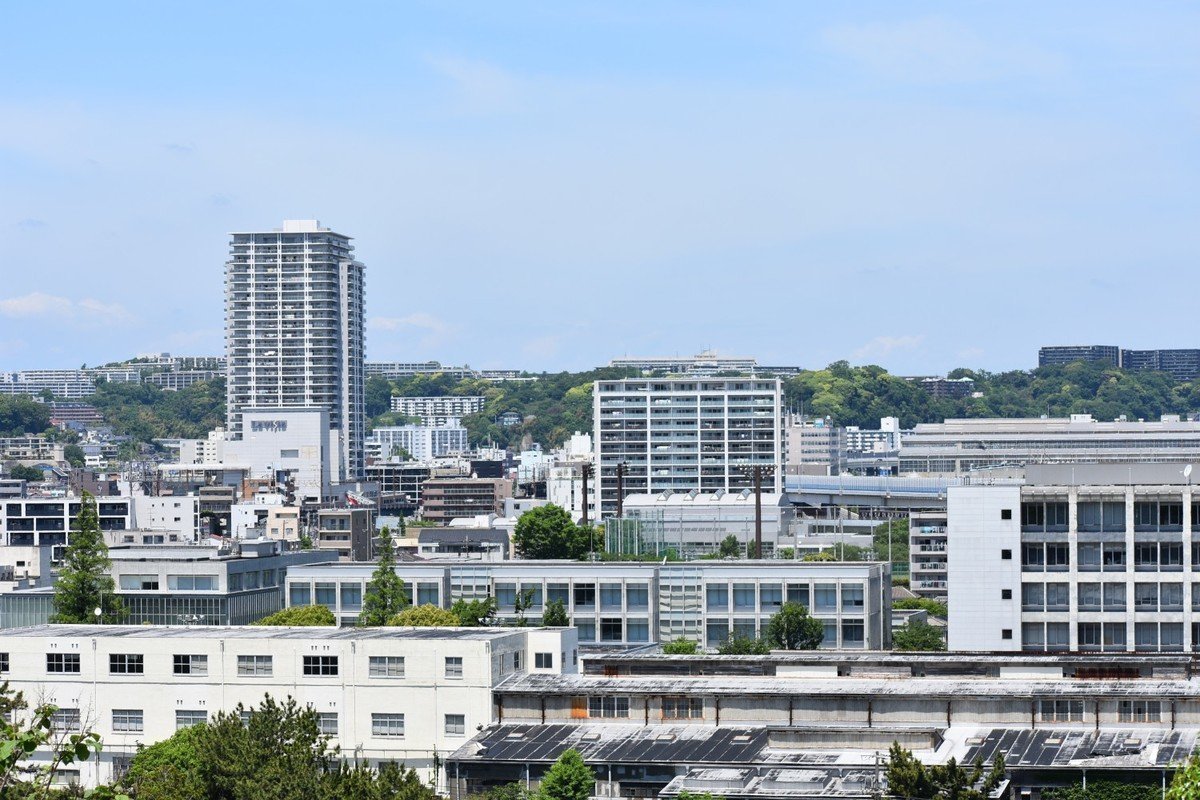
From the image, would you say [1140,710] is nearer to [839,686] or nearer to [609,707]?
[839,686]

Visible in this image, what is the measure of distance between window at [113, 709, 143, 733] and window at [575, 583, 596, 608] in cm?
3056

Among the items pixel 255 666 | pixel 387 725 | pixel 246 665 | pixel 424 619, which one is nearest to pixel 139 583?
pixel 424 619

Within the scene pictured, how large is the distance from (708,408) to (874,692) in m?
133

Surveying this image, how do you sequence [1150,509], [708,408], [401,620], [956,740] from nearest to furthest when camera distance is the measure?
[956,740]
[1150,509]
[401,620]
[708,408]

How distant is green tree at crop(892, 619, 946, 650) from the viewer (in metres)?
83.3

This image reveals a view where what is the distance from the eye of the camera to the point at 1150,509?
6731 cm

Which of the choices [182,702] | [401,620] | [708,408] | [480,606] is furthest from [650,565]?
[708,408]

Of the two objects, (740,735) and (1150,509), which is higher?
→ (1150,509)

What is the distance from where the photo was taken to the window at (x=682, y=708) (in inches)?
2152

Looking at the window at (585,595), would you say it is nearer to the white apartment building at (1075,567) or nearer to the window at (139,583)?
the window at (139,583)

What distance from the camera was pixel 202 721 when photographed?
198 feet

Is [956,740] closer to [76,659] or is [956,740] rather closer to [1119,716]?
[1119,716]

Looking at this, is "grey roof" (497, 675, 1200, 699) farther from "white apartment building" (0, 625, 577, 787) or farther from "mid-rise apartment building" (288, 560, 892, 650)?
"mid-rise apartment building" (288, 560, 892, 650)

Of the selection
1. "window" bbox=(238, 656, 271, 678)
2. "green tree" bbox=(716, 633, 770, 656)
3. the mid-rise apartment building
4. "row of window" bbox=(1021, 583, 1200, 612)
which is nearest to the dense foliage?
"window" bbox=(238, 656, 271, 678)
